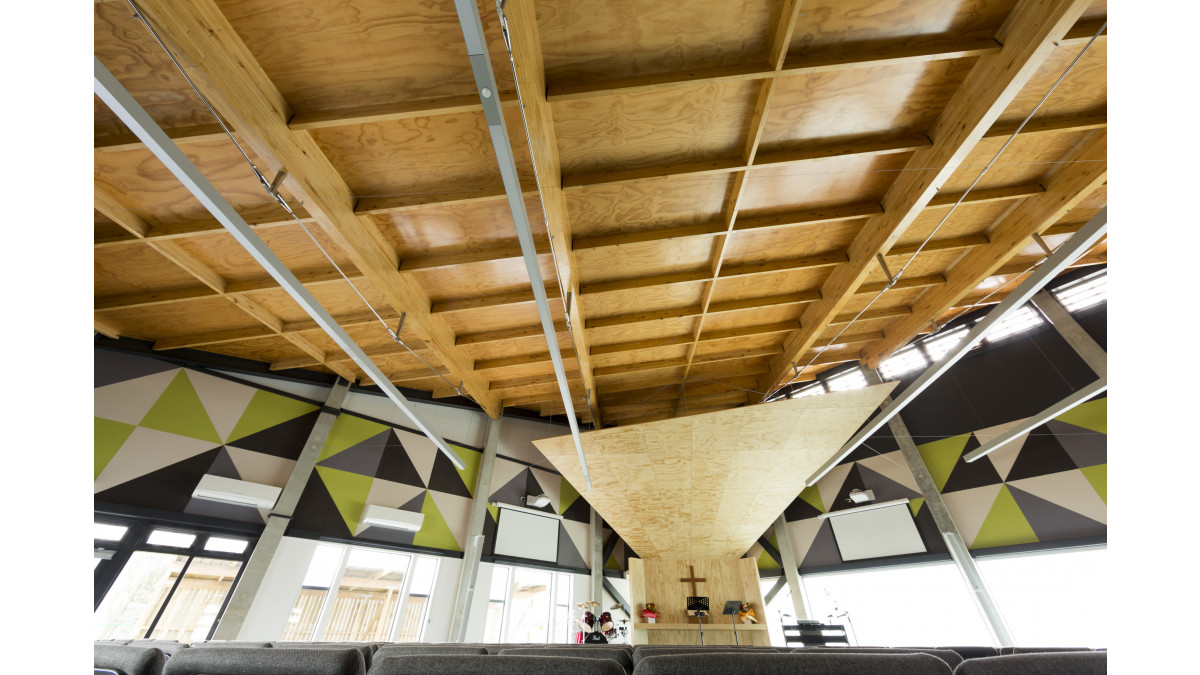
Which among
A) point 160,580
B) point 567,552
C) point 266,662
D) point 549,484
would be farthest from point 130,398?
point 567,552

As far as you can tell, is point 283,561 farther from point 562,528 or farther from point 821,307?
point 821,307

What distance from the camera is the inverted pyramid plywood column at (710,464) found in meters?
6.87

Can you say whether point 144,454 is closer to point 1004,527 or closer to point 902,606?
point 902,606

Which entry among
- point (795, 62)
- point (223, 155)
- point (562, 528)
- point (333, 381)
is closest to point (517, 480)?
point (562, 528)

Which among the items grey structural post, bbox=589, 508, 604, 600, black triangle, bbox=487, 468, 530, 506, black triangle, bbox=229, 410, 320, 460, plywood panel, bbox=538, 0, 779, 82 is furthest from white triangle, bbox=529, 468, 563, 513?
plywood panel, bbox=538, 0, 779, 82

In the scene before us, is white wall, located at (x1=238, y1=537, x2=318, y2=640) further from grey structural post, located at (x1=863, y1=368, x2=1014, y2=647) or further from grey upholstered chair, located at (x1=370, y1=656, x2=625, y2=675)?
grey structural post, located at (x1=863, y1=368, x2=1014, y2=647)

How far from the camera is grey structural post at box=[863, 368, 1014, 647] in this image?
Result: 23.8 ft

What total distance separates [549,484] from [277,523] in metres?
5.35

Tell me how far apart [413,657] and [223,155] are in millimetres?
4596

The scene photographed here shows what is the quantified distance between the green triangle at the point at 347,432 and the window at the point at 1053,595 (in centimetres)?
1122

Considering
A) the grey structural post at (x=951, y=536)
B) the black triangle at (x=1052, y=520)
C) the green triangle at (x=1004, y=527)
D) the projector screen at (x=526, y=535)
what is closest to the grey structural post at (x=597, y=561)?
the projector screen at (x=526, y=535)

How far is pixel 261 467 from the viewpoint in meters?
7.43

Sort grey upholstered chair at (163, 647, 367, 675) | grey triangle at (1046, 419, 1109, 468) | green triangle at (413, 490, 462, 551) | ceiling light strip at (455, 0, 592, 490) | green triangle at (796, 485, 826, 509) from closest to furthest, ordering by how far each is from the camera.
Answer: grey upholstered chair at (163, 647, 367, 675)
ceiling light strip at (455, 0, 592, 490)
grey triangle at (1046, 419, 1109, 468)
green triangle at (413, 490, 462, 551)
green triangle at (796, 485, 826, 509)

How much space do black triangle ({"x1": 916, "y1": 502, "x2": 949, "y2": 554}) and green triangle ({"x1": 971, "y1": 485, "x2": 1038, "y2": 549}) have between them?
47 cm
